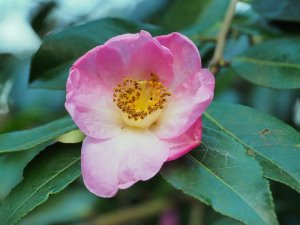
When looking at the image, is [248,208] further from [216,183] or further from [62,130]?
[62,130]

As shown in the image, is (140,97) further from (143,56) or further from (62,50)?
(62,50)

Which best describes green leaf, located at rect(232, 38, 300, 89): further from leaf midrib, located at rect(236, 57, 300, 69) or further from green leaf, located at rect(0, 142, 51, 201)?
green leaf, located at rect(0, 142, 51, 201)

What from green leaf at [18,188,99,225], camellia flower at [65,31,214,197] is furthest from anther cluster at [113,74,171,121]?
green leaf at [18,188,99,225]

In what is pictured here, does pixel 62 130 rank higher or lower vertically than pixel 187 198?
higher

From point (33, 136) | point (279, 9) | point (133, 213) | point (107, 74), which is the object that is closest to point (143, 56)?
point (107, 74)

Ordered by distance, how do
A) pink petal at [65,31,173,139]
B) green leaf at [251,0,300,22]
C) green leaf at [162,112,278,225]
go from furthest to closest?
green leaf at [251,0,300,22], pink petal at [65,31,173,139], green leaf at [162,112,278,225]

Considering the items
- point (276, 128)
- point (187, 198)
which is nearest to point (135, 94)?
point (276, 128)
